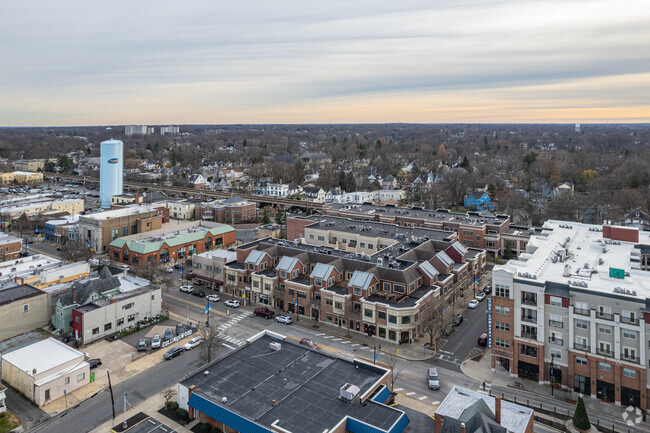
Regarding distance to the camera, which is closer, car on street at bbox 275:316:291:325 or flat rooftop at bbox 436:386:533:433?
flat rooftop at bbox 436:386:533:433

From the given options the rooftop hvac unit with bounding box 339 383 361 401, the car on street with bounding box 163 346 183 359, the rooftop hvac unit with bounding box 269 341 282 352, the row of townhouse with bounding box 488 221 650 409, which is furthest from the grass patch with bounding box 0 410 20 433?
the row of townhouse with bounding box 488 221 650 409

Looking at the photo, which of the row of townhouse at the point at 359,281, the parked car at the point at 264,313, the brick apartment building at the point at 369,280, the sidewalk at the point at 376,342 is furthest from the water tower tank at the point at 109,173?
the sidewalk at the point at 376,342

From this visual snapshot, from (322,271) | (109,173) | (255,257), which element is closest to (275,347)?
(322,271)

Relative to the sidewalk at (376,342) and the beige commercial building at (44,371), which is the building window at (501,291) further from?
the beige commercial building at (44,371)

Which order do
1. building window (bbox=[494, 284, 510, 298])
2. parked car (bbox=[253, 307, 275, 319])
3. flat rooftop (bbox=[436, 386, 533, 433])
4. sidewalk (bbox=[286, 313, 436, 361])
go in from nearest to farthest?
flat rooftop (bbox=[436, 386, 533, 433]) < building window (bbox=[494, 284, 510, 298]) < sidewalk (bbox=[286, 313, 436, 361]) < parked car (bbox=[253, 307, 275, 319])

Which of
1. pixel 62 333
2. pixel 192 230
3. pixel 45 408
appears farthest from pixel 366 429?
pixel 192 230

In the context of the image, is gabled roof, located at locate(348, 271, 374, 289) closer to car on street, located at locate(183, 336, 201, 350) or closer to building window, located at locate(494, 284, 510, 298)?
building window, located at locate(494, 284, 510, 298)

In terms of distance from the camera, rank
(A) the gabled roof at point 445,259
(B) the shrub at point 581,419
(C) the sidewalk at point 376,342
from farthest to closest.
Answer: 1. (A) the gabled roof at point 445,259
2. (C) the sidewalk at point 376,342
3. (B) the shrub at point 581,419
